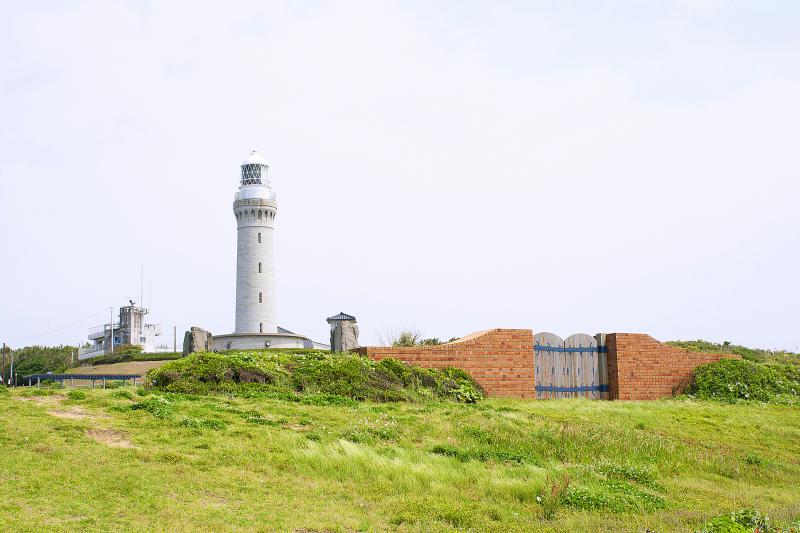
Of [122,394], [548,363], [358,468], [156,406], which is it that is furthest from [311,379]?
[358,468]

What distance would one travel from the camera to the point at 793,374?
2478 centimetres

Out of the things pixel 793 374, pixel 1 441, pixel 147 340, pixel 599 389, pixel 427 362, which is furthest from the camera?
pixel 147 340

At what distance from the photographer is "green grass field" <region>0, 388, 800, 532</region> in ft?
28.3

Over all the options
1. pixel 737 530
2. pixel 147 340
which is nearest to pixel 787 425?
pixel 737 530

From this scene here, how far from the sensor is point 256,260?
207 feet

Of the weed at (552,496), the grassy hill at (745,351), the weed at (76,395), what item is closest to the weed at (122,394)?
the weed at (76,395)

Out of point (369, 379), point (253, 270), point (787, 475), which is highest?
point (253, 270)

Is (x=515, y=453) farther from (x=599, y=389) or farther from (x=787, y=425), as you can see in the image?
(x=599, y=389)

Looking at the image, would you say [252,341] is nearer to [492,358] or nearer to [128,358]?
[128,358]

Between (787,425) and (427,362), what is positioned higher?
(427,362)

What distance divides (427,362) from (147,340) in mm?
71737

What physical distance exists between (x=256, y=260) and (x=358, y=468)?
53.8m

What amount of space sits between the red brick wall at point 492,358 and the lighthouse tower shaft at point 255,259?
4306 cm

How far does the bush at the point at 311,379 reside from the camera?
17219mm
